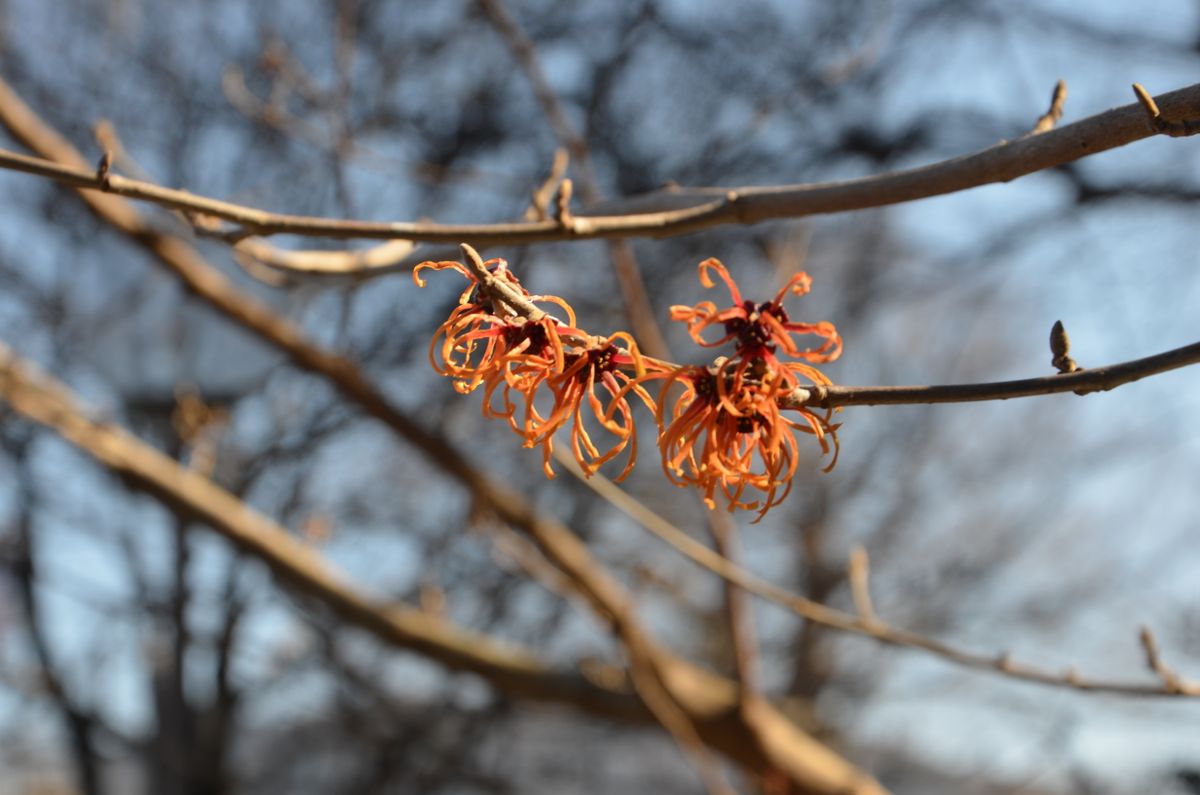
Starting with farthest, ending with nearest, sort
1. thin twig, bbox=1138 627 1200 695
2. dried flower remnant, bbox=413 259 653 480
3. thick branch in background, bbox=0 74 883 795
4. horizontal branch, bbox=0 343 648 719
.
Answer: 1. horizontal branch, bbox=0 343 648 719
2. thick branch in background, bbox=0 74 883 795
3. thin twig, bbox=1138 627 1200 695
4. dried flower remnant, bbox=413 259 653 480

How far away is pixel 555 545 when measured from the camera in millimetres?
3955

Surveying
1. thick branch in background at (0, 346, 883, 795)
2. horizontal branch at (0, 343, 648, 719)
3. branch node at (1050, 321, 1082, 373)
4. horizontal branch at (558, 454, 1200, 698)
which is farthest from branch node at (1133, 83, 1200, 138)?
horizontal branch at (0, 343, 648, 719)

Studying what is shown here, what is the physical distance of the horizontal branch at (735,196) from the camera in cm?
128

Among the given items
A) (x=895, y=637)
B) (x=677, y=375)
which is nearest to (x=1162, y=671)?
(x=895, y=637)

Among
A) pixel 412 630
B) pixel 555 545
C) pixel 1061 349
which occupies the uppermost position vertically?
pixel 555 545

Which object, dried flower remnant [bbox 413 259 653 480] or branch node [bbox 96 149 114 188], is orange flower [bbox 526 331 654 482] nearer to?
dried flower remnant [bbox 413 259 653 480]

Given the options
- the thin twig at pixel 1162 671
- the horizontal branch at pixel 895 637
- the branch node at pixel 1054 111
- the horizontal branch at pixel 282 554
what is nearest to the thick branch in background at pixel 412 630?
the horizontal branch at pixel 282 554

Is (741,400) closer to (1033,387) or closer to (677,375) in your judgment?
(677,375)

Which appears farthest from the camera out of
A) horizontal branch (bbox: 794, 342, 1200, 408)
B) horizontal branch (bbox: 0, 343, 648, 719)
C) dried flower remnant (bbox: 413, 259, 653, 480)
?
horizontal branch (bbox: 0, 343, 648, 719)

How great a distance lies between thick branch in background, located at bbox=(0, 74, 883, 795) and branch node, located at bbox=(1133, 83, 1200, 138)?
115 inches

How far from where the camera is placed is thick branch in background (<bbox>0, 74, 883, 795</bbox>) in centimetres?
374

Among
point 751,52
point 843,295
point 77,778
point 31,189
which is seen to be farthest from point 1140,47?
point 77,778

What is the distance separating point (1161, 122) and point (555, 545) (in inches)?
117

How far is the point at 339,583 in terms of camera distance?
416 cm
